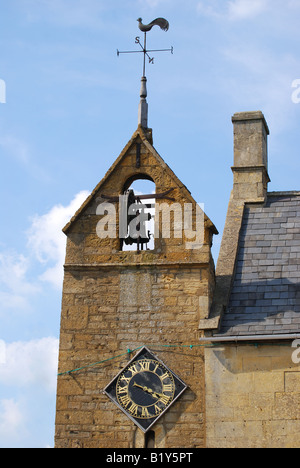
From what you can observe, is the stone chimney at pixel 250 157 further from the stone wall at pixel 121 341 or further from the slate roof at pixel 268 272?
the stone wall at pixel 121 341

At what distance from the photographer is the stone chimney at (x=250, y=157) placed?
19.3 m

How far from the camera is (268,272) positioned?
1694cm

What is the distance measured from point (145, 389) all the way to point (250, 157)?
6.10 meters

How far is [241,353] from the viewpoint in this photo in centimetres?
1559

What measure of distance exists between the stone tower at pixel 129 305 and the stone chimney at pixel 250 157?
2.64 meters

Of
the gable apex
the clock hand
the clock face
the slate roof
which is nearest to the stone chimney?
the slate roof

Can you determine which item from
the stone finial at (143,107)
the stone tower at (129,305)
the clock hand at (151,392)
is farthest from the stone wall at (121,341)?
the stone finial at (143,107)

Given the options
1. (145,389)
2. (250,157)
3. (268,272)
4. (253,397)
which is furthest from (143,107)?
(253,397)

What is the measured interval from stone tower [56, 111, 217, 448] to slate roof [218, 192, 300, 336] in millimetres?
616

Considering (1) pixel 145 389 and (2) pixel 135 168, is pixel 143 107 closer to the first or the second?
(2) pixel 135 168

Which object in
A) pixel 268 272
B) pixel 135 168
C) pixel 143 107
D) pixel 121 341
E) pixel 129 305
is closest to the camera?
pixel 121 341

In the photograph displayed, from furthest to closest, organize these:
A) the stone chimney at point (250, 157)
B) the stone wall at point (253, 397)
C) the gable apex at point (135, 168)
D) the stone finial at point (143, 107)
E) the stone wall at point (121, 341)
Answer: the stone chimney at point (250, 157) → the stone finial at point (143, 107) → the gable apex at point (135, 168) → the stone wall at point (121, 341) → the stone wall at point (253, 397)

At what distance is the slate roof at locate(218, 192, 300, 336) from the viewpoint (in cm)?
1584
